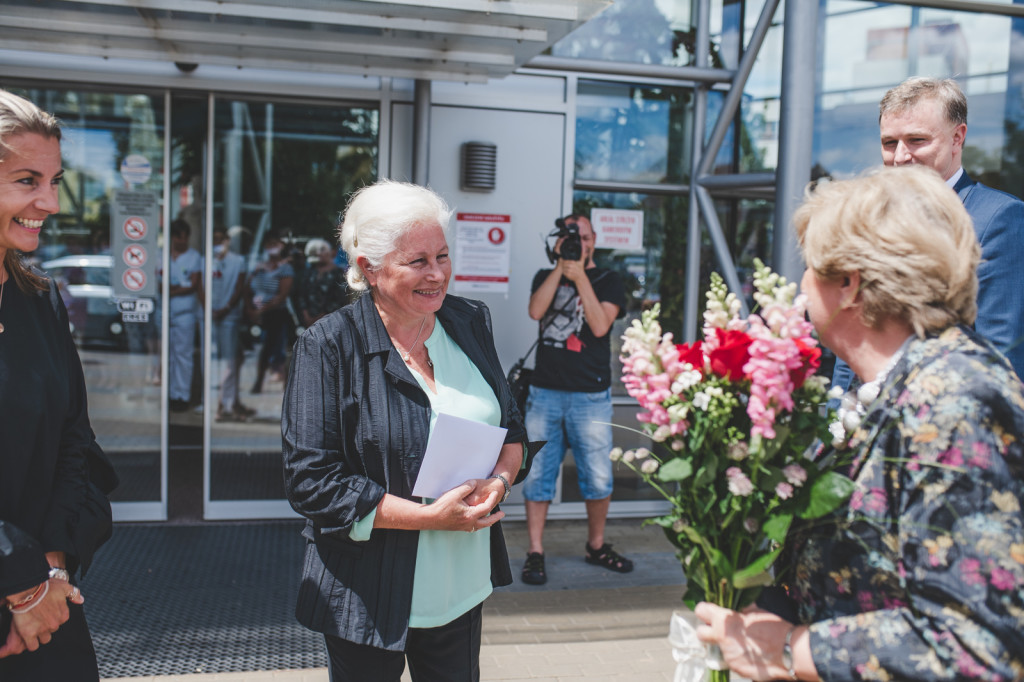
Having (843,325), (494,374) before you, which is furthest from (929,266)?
(494,374)

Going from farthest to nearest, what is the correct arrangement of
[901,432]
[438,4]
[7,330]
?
[438,4] → [7,330] → [901,432]

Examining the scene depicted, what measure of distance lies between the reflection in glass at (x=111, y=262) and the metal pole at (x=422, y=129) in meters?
1.86

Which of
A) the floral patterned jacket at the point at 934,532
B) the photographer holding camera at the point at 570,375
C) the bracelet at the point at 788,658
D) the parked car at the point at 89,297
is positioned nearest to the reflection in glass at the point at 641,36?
the photographer holding camera at the point at 570,375

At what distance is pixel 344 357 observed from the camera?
2295 mm

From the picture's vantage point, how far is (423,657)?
239 cm

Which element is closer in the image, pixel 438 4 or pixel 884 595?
pixel 884 595

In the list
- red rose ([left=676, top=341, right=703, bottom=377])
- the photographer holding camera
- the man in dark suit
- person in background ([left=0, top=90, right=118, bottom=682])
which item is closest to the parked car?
the photographer holding camera

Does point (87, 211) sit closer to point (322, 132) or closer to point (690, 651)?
point (322, 132)

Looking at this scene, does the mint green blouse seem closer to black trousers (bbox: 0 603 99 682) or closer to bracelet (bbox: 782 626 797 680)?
black trousers (bbox: 0 603 99 682)

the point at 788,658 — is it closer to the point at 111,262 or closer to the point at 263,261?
the point at 263,261

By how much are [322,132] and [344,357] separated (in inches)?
171

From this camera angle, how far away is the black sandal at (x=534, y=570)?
514cm

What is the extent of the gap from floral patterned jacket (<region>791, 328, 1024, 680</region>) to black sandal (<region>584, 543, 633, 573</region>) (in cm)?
400

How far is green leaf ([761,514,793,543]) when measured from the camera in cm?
146
